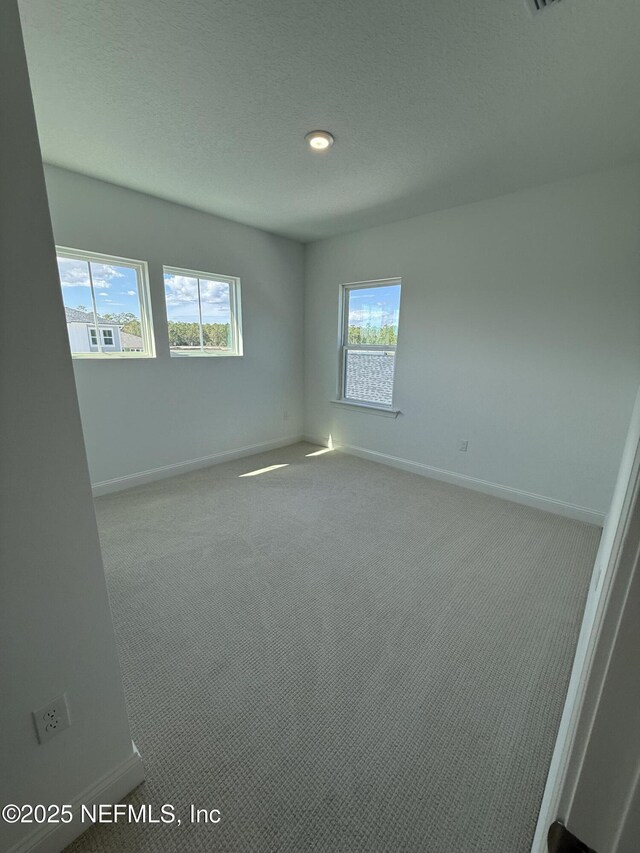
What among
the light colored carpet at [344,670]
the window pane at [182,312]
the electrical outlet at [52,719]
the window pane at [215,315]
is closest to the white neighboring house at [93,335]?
the window pane at [182,312]

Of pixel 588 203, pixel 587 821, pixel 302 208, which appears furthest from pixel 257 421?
pixel 587 821

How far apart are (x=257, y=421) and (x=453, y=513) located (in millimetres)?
2481

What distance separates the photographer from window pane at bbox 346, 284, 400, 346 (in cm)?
370

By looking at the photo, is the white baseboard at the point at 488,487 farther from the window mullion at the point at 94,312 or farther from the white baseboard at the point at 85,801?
the white baseboard at the point at 85,801

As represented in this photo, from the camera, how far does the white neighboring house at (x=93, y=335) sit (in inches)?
109

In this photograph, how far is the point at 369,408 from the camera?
13.0ft

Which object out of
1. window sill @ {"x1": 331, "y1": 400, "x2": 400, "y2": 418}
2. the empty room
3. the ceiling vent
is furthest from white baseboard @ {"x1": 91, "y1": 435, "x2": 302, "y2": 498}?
the ceiling vent

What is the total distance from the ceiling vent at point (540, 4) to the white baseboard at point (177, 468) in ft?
11.2

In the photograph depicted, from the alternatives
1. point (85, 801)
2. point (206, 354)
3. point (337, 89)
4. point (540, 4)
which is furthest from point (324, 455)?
point (540, 4)

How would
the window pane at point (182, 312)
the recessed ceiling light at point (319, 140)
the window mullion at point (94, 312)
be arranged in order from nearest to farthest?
1. the recessed ceiling light at point (319, 140)
2. the window mullion at point (94, 312)
3. the window pane at point (182, 312)

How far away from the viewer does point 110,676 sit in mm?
981

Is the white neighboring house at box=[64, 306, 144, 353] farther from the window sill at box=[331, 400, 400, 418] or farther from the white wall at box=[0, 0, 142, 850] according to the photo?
the white wall at box=[0, 0, 142, 850]

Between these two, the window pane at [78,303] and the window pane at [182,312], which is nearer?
the window pane at [78,303]

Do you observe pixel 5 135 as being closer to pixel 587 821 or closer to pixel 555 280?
pixel 587 821
